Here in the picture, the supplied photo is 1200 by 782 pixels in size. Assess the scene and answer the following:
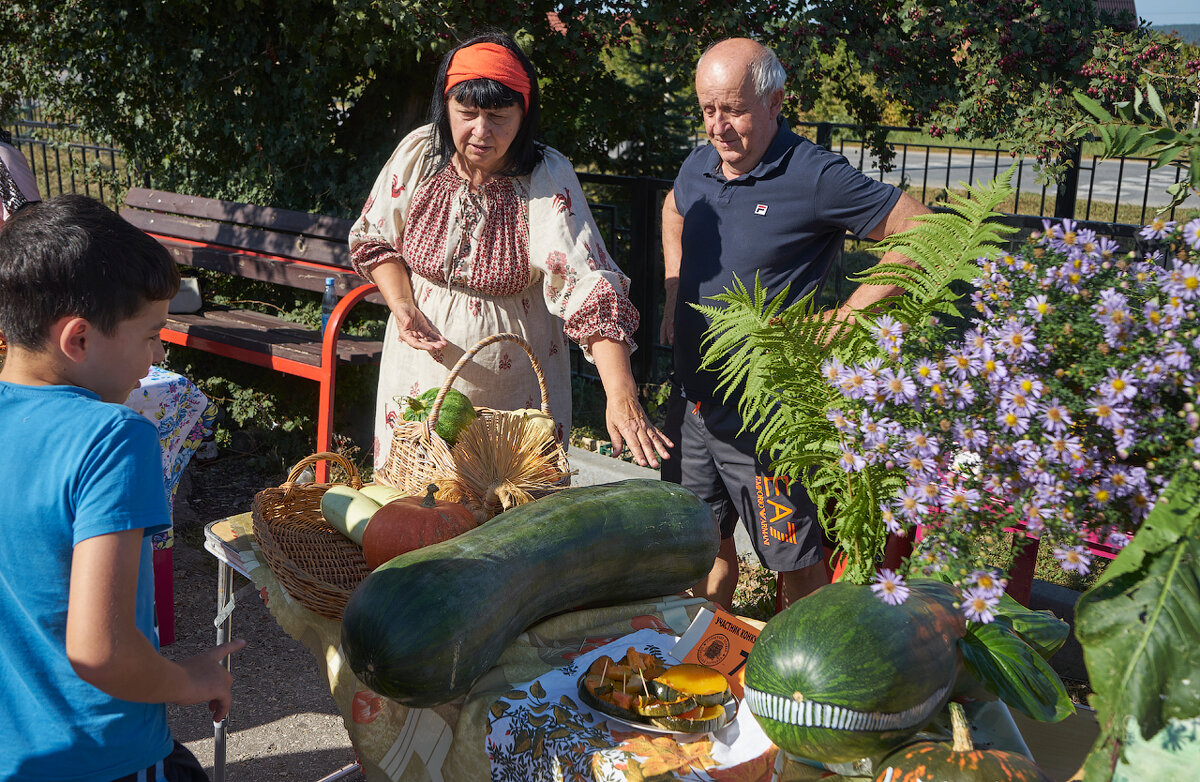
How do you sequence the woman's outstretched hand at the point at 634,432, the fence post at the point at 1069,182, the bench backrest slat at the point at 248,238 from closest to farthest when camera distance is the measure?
the woman's outstretched hand at the point at 634,432 < the fence post at the point at 1069,182 < the bench backrest slat at the point at 248,238

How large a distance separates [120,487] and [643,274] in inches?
189

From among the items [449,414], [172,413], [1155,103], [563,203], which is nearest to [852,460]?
[1155,103]

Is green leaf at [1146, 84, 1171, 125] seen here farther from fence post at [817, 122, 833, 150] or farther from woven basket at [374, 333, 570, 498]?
fence post at [817, 122, 833, 150]

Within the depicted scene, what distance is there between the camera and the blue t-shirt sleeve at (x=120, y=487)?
1.23 meters

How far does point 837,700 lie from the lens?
3.89 feet

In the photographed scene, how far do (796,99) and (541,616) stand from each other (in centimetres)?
397

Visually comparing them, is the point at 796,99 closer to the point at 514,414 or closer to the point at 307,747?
the point at 514,414

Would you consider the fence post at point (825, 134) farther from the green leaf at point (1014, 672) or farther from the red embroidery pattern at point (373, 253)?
the green leaf at point (1014, 672)

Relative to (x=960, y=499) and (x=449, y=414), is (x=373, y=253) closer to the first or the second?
(x=449, y=414)

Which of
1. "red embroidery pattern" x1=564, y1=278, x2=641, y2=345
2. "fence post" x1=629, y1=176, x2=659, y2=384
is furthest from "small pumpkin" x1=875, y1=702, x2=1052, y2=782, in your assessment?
"fence post" x1=629, y1=176, x2=659, y2=384

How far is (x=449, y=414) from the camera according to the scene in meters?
2.14

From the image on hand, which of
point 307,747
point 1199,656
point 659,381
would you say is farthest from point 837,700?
point 659,381

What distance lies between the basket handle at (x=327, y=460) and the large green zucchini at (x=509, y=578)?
51 cm

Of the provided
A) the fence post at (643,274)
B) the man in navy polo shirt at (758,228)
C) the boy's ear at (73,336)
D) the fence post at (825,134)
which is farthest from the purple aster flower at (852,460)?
the fence post at (825,134)
